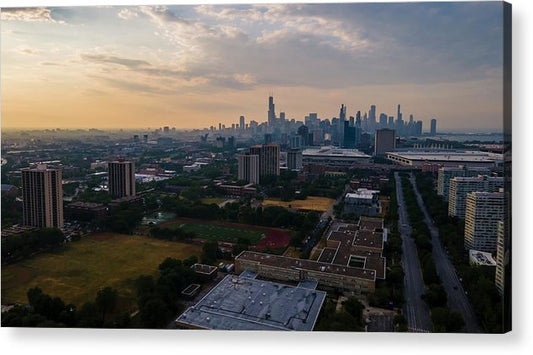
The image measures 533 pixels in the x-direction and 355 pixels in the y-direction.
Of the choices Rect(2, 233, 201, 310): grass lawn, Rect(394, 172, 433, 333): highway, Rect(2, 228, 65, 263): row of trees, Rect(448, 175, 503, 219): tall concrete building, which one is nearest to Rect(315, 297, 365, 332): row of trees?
Rect(394, 172, 433, 333): highway

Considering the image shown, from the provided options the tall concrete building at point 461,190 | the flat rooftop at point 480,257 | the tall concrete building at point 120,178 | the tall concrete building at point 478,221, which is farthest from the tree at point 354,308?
the tall concrete building at point 120,178

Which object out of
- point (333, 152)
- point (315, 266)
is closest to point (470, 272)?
point (315, 266)

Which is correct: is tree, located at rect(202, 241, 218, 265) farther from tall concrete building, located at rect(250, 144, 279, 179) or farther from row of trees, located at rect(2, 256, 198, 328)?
tall concrete building, located at rect(250, 144, 279, 179)

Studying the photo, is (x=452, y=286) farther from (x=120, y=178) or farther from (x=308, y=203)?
(x=120, y=178)

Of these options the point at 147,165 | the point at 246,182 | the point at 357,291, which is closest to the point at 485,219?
the point at 357,291

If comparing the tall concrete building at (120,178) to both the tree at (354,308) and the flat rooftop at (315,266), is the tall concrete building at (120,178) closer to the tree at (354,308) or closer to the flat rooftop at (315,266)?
the flat rooftop at (315,266)

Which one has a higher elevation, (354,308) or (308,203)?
(308,203)
